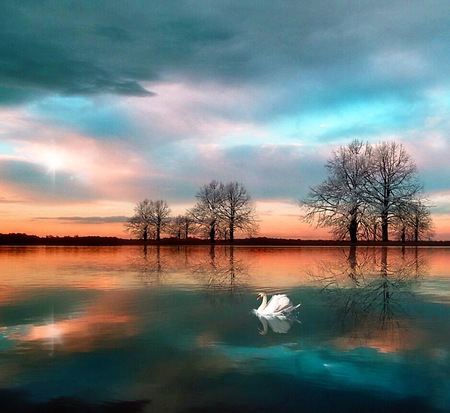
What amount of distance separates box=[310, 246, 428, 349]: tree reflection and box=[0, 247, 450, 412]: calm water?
5 cm

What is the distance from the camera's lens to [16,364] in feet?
23.1

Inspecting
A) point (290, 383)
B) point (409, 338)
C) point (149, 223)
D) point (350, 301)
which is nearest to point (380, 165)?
point (149, 223)

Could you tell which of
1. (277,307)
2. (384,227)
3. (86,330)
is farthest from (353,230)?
(86,330)

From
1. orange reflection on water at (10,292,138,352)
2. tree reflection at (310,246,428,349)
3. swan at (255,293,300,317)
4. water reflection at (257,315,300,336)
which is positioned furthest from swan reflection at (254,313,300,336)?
orange reflection on water at (10,292,138,352)

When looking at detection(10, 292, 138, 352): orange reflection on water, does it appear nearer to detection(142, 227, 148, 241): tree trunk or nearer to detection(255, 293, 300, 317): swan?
detection(255, 293, 300, 317): swan

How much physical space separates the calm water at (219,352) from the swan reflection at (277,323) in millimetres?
43

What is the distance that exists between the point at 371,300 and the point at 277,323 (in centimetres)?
442

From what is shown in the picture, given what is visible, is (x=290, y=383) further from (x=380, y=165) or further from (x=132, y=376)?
(x=380, y=165)

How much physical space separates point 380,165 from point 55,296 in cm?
4364

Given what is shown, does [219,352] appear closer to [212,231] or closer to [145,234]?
[212,231]

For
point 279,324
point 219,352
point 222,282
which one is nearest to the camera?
point 219,352

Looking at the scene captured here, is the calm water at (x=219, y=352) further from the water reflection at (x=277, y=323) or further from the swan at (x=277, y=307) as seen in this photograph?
the swan at (x=277, y=307)

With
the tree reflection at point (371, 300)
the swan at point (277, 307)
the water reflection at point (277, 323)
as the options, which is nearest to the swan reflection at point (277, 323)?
the water reflection at point (277, 323)

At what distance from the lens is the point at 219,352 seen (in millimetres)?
7684
